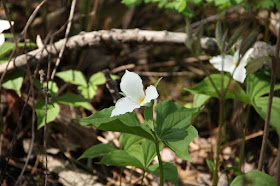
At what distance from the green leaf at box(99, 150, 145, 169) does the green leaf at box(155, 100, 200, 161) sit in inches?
9.1

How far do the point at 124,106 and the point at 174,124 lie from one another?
23 centimetres

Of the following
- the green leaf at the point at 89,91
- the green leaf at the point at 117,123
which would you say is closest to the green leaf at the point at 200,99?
the green leaf at the point at 89,91

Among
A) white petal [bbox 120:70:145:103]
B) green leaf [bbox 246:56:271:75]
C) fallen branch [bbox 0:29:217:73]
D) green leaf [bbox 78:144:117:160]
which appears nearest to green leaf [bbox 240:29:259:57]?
green leaf [bbox 246:56:271:75]

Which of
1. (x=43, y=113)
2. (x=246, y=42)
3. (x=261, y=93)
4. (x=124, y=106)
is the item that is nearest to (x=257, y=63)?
(x=246, y=42)

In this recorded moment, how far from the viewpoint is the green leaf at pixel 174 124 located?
1254 millimetres

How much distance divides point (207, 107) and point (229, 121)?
0.61 feet

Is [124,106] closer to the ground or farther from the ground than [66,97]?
farther from the ground

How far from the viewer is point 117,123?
1.23 metres

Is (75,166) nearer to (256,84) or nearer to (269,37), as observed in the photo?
(256,84)

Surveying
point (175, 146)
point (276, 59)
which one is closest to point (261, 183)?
point (175, 146)

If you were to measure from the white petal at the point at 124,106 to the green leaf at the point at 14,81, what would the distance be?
876 mm

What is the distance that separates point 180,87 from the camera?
260 cm

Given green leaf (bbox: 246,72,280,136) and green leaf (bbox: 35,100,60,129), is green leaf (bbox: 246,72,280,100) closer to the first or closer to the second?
green leaf (bbox: 246,72,280,136)

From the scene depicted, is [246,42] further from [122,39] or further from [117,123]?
[122,39]
